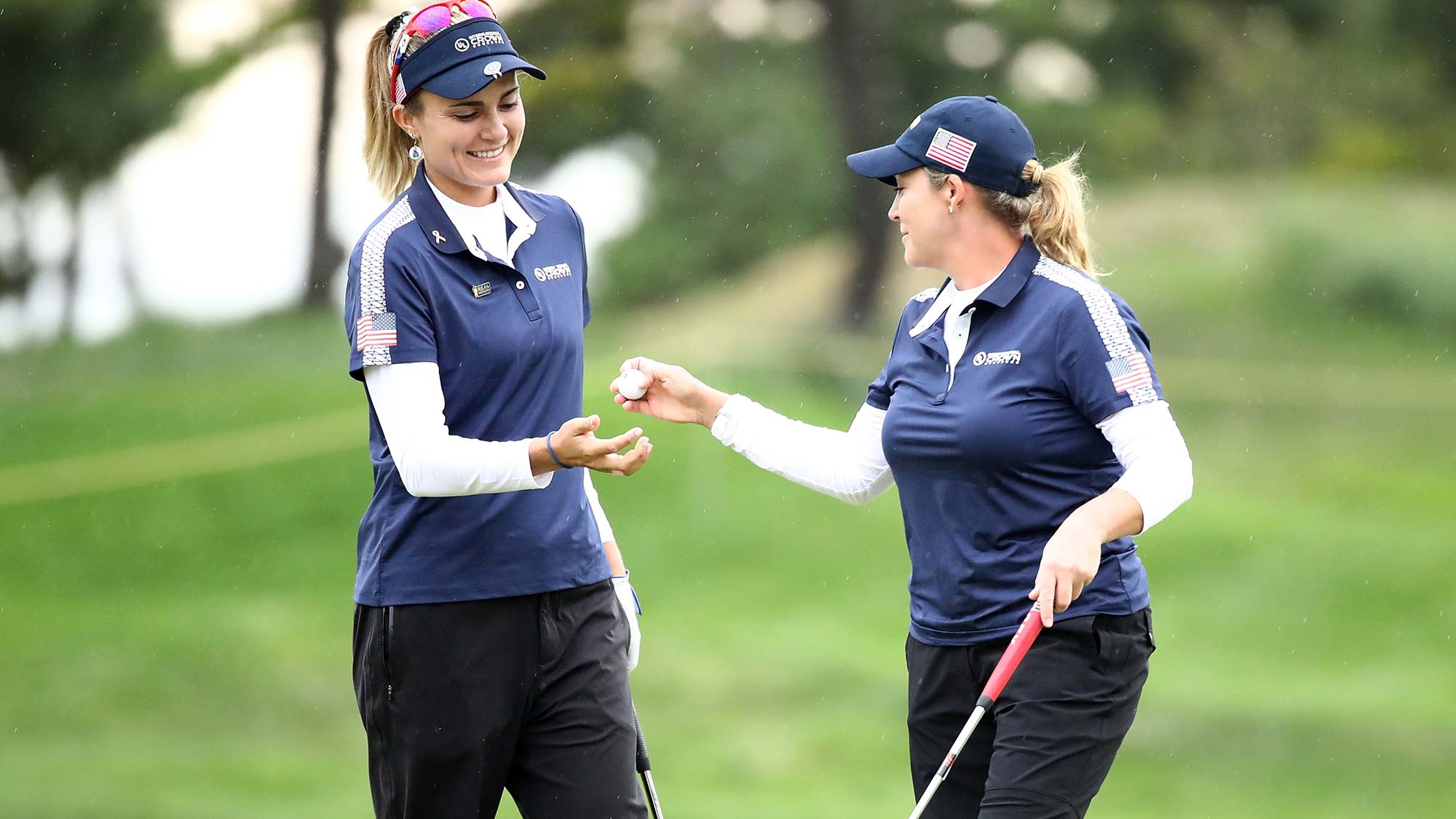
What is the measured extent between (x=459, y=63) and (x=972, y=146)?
0.92m

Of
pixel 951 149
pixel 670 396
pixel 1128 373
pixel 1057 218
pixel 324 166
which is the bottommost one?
pixel 324 166

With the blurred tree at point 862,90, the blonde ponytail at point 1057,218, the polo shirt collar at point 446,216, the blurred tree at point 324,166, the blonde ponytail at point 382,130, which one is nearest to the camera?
the polo shirt collar at point 446,216

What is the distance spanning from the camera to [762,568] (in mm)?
10836

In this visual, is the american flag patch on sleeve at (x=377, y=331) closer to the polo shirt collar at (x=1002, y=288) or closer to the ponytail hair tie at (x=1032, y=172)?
the polo shirt collar at (x=1002, y=288)

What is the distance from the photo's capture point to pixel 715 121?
540 inches

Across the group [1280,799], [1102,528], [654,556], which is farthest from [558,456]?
[654,556]

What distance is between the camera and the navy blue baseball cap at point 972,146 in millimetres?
3100

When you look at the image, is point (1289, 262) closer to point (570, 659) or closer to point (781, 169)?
point (781, 169)

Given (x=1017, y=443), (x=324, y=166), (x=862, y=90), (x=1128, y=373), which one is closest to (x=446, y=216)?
(x=1017, y=443)

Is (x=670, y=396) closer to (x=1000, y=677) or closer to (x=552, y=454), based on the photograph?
(x=552, y=454)

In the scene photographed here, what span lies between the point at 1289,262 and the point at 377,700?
1204 centimetres

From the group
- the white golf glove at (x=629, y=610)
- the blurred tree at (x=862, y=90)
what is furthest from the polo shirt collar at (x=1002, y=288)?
the blurred tree at (x=862, y=90)

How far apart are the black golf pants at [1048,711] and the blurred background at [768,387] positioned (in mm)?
4523

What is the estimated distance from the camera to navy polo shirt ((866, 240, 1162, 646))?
2.95 metres
